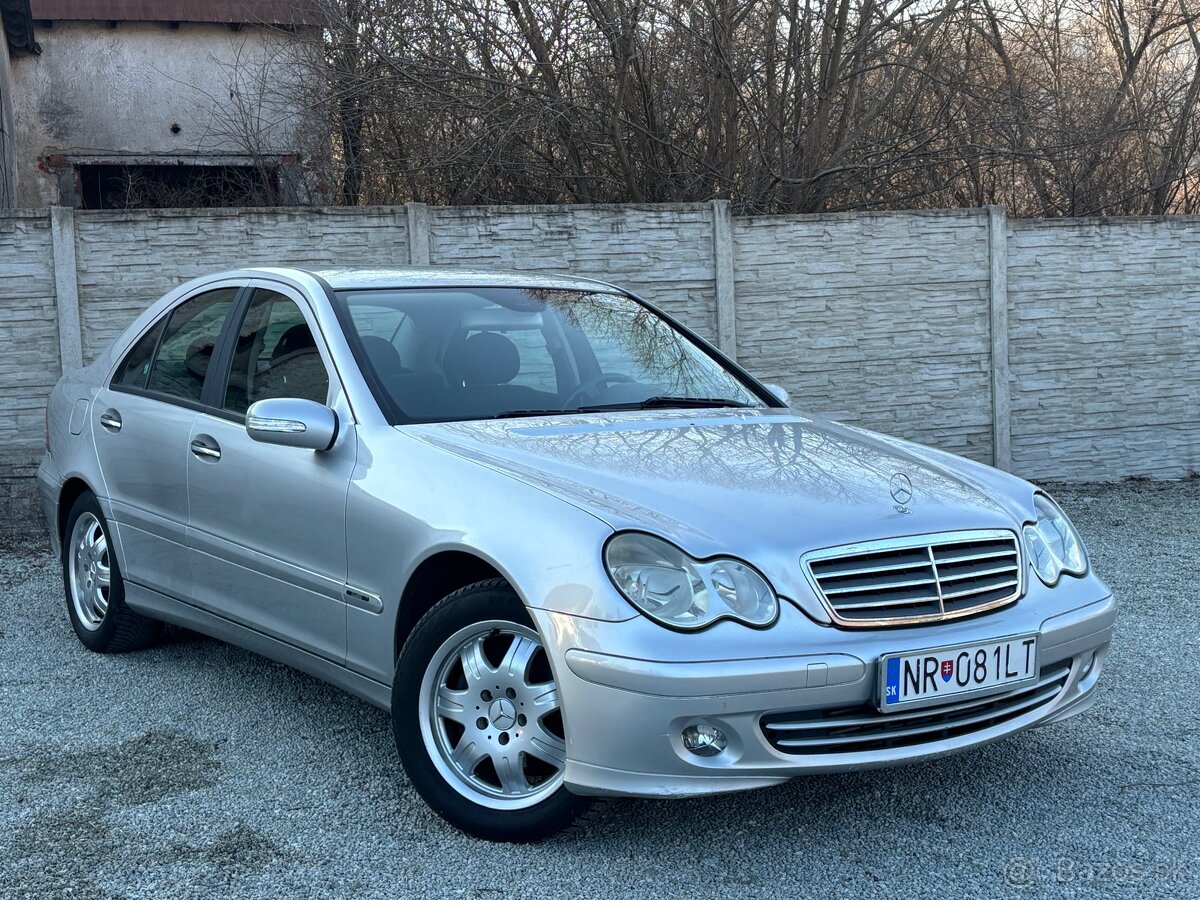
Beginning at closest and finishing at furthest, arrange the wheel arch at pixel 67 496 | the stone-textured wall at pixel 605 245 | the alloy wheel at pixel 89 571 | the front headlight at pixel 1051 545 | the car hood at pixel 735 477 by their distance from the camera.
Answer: the car hood at pixel 735 477, the front headlight at pixel 1051 545, the alloy wheel at pixel 89 571, the wheel arch at pixel 67 496, the stone-textured wall at pixel 605 245

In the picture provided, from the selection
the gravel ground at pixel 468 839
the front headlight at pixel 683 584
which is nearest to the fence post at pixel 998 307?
the gravel ground at pixel 468 839

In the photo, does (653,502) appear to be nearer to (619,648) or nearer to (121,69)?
(619,648)

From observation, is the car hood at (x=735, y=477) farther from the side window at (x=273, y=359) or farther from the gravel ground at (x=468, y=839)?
the gravel ground at (x=468, y=839)

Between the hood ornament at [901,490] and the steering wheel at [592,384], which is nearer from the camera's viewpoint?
the hood ornament at [901,490]

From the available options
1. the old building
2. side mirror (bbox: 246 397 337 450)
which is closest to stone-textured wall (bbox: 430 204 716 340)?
side mirror (bbox: 246 397 337 450)

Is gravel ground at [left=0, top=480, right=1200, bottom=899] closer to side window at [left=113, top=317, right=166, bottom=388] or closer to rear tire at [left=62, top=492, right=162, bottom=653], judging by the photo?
rear tire at [left=62, top=492, right=162, bottom=653]

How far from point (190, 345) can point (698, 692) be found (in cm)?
273

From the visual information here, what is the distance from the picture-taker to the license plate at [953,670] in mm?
3115

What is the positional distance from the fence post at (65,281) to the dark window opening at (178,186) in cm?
233

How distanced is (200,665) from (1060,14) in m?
10.6

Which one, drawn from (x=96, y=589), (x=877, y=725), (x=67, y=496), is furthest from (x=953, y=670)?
(x=67, y=496)

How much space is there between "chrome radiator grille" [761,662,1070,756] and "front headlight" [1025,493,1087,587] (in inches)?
14.4

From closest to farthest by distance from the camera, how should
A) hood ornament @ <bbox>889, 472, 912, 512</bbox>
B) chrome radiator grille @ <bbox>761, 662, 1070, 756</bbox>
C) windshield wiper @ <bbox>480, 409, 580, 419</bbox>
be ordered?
chrome radiator grille @ <bbox>761, 662, 1070, 756</bbox>
hood ornament @ <bbox>889, 472, 912, 512</bbox>
windshield wiper @ <bbox>480, 409, 580, 419</bbox>

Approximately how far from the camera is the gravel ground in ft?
10.4
